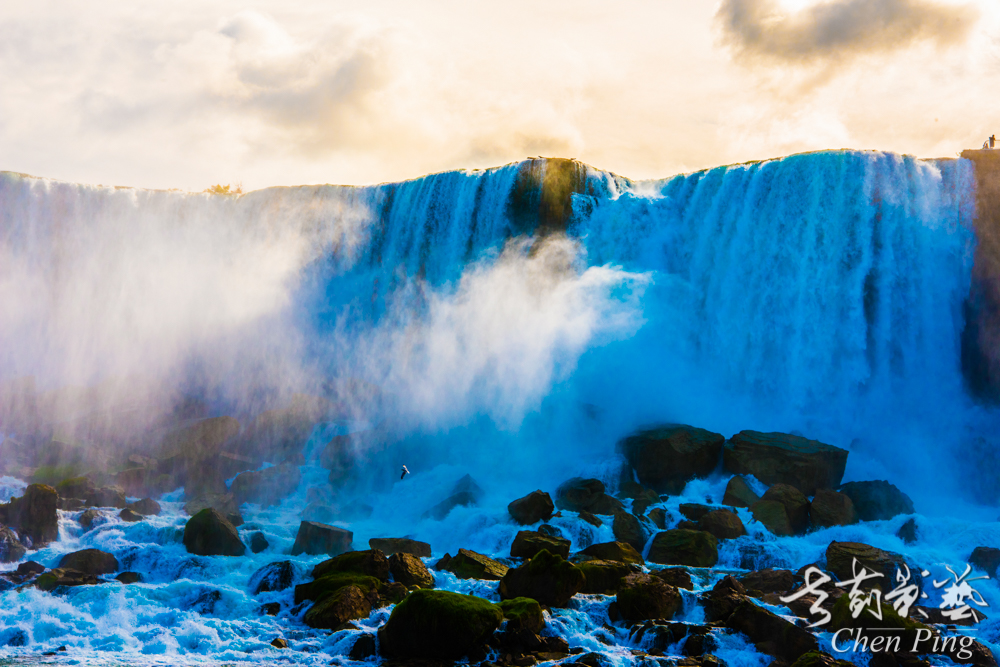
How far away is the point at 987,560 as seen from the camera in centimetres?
1485

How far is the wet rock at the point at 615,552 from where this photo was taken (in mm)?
14922

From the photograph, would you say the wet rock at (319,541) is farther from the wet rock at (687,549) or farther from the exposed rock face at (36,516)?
the wet rock at (687,549)

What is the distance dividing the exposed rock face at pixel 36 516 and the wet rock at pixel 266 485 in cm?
505

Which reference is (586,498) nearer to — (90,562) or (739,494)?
(739,494)

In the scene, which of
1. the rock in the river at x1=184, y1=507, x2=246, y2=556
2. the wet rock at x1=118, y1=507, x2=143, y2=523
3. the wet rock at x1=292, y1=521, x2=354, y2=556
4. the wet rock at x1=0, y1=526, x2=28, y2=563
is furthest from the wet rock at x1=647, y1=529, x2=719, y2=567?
the wet rock at x1=0, y1=526, x2=28, y2=563

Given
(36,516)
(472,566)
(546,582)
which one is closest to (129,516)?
(36,516)

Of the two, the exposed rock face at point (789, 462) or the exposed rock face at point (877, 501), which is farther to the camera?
the exposed rock face at point (789, 462)

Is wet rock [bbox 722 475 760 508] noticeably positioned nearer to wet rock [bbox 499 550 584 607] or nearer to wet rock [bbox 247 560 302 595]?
wet rock [bbox 499 550 584 607]

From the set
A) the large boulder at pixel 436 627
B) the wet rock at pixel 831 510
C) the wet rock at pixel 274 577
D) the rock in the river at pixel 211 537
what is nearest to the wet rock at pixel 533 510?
the wet rock at pixel 274 577

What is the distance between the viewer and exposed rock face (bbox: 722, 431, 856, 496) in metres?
18.9

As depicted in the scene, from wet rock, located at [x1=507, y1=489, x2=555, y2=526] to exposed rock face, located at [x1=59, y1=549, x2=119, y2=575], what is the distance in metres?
8.50

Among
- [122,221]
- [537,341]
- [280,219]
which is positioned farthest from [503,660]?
[122,221]

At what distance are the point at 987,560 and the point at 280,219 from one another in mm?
27458

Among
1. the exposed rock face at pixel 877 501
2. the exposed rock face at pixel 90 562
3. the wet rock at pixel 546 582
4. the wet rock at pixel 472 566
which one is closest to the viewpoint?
the wet rock at pixel 546 582
